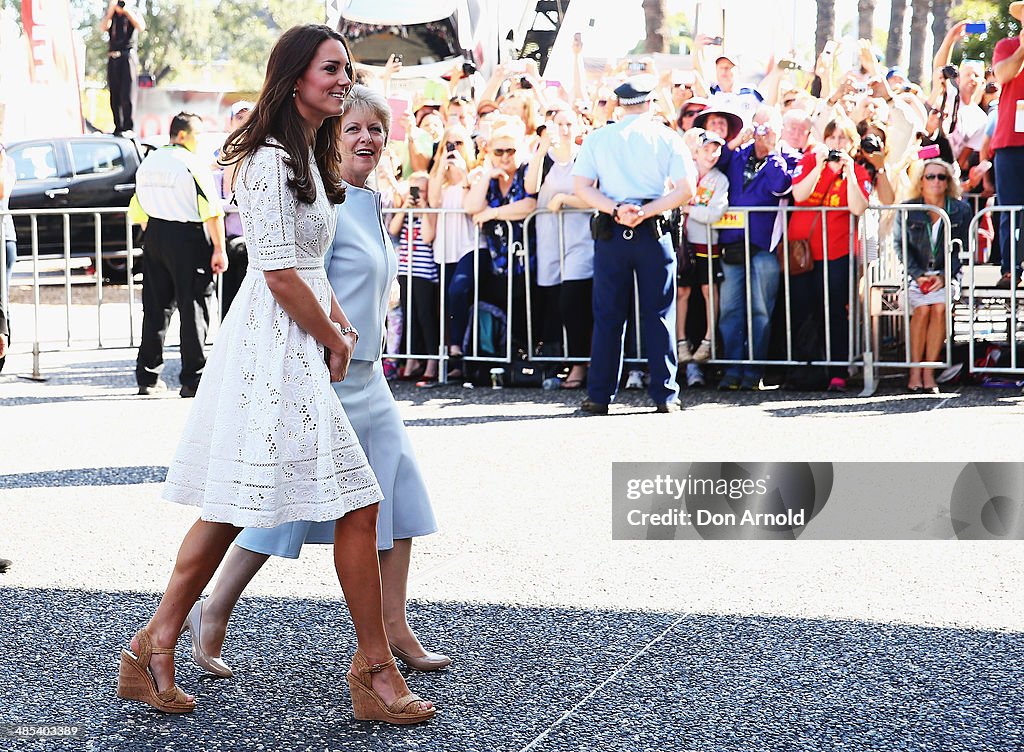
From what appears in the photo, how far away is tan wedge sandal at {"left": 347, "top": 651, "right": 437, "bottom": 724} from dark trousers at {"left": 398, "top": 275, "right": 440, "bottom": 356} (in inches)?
281

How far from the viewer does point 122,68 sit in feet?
91.2

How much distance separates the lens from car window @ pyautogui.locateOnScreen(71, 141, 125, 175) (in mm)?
20438

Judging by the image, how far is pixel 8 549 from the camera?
5953mm

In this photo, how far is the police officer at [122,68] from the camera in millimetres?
27281

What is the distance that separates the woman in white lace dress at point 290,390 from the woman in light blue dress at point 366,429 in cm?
26

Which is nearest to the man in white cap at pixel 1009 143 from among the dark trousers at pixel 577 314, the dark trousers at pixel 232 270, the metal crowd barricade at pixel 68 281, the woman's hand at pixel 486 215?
the dark trousers at pixel 577 314

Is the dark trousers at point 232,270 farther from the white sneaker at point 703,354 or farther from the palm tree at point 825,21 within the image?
the palm tree at point 825,21

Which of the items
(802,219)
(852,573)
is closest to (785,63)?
(802,219)

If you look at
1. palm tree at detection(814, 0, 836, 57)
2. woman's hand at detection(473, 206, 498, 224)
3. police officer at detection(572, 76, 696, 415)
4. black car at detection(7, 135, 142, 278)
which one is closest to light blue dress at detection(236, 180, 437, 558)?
police officer at detection(572, 76, 696, 415)

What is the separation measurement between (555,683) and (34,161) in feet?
58.5

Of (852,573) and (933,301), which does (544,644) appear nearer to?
(852,573)

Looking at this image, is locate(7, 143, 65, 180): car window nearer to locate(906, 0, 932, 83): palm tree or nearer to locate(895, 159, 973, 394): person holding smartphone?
locate(895, 159, 973, 394): person holding smartphone

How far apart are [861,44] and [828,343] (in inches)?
249

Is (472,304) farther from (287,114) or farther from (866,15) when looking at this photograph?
(866,15)
